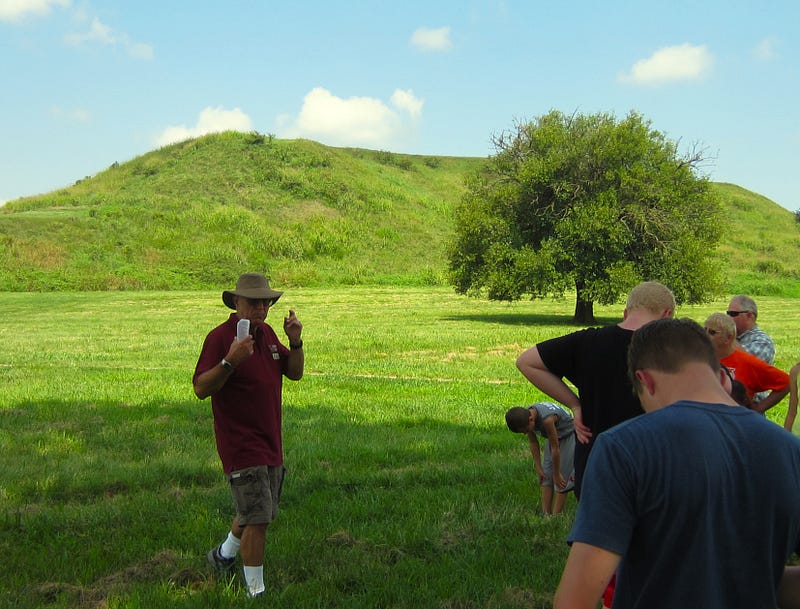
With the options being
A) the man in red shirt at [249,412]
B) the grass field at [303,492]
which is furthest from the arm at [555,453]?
the man in red shirt at [249,412]

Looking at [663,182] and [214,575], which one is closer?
[214,575]

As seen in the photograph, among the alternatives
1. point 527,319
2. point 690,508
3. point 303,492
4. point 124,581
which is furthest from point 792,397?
point 527,319

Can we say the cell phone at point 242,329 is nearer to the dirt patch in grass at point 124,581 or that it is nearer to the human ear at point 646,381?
the dirt patch in grass at point 124,581

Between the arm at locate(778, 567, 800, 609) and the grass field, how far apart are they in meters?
2.71

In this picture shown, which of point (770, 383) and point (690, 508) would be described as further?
point (770, 383)

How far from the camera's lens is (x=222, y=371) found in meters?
5.02

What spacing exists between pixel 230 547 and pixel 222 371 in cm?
130

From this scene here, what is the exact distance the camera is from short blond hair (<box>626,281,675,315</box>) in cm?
436

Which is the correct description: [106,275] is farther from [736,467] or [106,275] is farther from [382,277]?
[736,467]

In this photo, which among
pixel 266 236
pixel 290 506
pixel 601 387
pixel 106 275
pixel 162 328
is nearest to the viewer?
pixel 601 387

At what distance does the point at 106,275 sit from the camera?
5491 cm

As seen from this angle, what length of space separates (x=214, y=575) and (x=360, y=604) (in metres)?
1.15

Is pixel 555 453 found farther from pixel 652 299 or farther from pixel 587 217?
pixel 587 217

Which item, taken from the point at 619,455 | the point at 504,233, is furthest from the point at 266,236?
the point at 619,455
